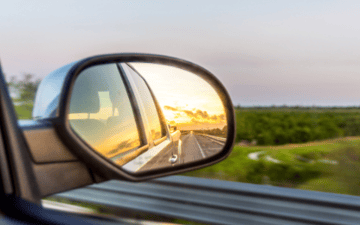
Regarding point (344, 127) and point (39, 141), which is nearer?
point (39, 141)

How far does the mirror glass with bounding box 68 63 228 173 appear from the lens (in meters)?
1.20

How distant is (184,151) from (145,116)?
0.95 ft

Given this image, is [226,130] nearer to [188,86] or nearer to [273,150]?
[188,86]

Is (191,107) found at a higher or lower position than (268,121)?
higher

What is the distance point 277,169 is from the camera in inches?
199

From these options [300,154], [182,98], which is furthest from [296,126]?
[182,98]

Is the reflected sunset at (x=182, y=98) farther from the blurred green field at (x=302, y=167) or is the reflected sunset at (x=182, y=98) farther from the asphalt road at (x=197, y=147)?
the blurred green field at (x=302, y=167)

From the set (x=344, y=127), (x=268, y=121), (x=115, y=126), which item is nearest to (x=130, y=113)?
(x=115, y=126)

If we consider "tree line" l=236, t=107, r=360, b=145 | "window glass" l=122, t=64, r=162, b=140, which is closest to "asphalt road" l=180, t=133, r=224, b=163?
"window glass" l=122, t=64, r=162, b=140

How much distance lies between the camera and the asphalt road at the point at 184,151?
4.48ft

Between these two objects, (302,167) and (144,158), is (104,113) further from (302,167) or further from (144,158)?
(302,167)

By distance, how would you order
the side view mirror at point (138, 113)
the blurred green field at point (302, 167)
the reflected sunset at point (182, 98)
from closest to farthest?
the side view mirror at point (138, 113) < the reflected sunset at point (182, 98) < the blurred green field at point (302, 167)

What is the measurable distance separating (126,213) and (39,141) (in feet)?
10.1

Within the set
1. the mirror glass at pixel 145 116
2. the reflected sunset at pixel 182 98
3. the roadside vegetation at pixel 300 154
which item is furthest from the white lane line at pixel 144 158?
the roadside vegetation at pixel 300 154
